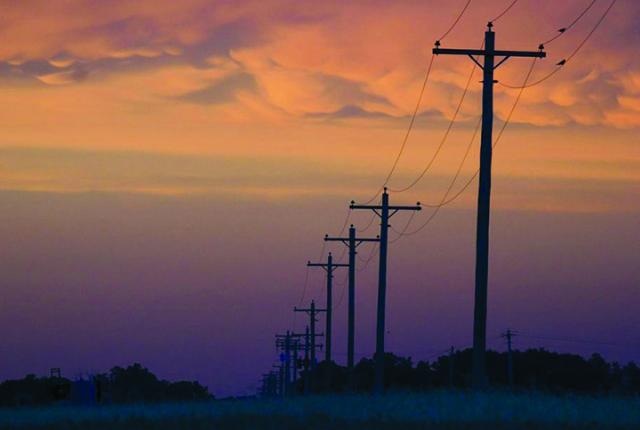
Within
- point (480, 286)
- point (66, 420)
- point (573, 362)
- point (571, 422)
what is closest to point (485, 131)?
point (480, 286)

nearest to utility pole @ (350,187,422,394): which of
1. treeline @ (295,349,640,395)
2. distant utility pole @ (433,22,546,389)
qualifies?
distant utility pole @ (433,22,546,389)

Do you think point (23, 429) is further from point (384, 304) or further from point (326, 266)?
point (326, 266)

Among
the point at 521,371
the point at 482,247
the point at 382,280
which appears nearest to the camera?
the point at 482,247

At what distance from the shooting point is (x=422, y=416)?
82.3 ft

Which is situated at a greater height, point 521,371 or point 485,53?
point 485,53

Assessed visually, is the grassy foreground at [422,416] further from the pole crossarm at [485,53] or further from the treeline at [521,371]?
the treeline at [521,371]

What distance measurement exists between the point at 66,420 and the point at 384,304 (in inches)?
1248

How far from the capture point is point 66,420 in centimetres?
3112

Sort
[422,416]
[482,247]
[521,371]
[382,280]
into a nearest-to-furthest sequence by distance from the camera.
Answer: [422,416] < [482,247] < [382,280] < [521,371]

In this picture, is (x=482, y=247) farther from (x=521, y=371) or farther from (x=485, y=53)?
(x=521, y=371)

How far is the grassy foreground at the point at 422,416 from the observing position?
22.8m

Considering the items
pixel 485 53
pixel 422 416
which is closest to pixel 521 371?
pixel 485 53

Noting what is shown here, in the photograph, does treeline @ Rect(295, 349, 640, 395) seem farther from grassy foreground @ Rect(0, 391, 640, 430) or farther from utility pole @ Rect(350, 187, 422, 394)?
grassy foreground @ Rect(0, 391, 640, 430)

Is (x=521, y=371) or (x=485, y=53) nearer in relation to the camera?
(x=485, y=53)
